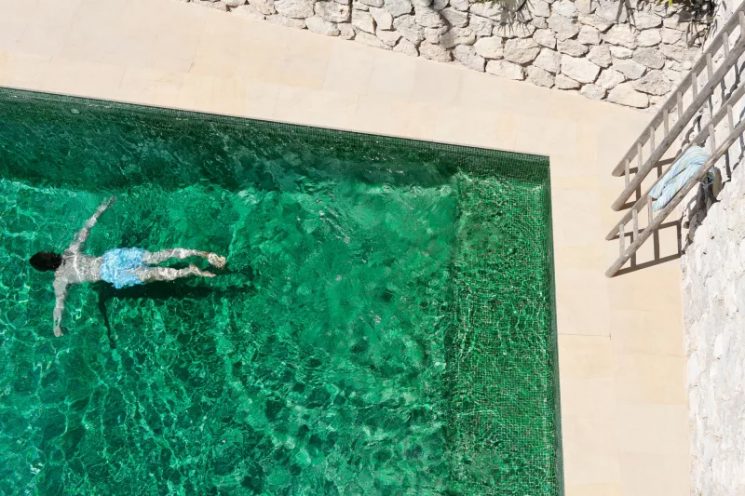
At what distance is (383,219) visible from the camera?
23.6 ft

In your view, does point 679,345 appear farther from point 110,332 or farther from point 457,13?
point 110,332

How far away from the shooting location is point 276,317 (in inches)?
269

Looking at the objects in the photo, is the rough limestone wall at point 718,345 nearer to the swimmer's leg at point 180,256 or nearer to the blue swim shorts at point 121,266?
the swimmer's leg at point 180,256

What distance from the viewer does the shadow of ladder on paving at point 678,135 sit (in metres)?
5.23

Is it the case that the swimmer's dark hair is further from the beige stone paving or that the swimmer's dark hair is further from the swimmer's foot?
the beige stone paving

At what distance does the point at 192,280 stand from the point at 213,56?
2.38m

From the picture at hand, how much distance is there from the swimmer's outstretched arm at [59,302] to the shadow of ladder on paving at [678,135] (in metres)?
5.17

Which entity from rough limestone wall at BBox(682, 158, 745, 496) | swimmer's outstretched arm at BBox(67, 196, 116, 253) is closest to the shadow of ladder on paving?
rough limestone wall at BBox(682, 158, 745, 496)

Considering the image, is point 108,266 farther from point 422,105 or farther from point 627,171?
point 627,171

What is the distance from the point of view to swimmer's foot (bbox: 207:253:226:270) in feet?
22.9

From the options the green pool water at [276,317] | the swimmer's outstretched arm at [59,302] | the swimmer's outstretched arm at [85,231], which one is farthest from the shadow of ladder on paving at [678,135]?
the swimmer's outstretched arm at [59,302]

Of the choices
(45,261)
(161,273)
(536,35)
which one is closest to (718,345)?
(536,35)

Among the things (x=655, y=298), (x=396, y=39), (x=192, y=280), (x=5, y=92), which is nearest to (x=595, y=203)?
(x=655, y=298)

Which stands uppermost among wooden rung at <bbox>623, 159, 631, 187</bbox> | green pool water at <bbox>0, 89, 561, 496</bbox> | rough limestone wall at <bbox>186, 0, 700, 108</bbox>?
rough limestone wall at <bbox>186, 0, 700, 108</bbox>
